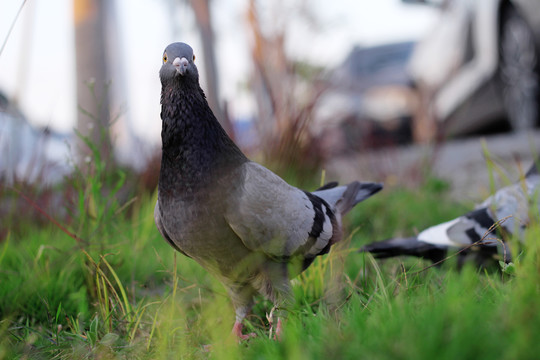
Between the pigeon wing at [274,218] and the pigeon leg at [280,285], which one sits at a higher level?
the pigeon wing at [274,218]

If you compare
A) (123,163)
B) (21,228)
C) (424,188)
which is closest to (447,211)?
(424,188)

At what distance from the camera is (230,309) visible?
2209mm

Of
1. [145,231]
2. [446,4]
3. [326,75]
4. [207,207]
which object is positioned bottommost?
[145,231]

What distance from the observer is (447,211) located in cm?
381

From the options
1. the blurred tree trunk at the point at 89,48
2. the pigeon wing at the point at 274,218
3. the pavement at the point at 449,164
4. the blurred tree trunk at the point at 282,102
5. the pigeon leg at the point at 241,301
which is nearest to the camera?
the pigeon wing at the point at 274,218

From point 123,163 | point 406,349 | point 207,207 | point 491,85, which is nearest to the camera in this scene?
point 406,349

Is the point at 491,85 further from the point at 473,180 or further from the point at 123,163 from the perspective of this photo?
the point at 123,163

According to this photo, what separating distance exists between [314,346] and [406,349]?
1.00ft

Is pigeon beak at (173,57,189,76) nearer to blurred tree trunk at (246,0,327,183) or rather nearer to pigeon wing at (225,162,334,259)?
pigeon wing at (225,162,334,259)

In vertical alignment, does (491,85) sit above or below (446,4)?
below

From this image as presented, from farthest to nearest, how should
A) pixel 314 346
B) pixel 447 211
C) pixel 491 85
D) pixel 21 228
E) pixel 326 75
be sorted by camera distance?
pixel 491 85
pixel 326 75
pixel 447 211
pixel 21 228
pixel 314 346

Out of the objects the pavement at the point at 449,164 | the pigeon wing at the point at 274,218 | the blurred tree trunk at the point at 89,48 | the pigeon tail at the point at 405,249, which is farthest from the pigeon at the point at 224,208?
the blurred tree trunk at the point at 89,48

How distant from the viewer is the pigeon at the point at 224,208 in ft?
5.80

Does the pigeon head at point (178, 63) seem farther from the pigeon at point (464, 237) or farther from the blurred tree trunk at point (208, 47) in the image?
the blurred tree trunk at point (208, 47)
